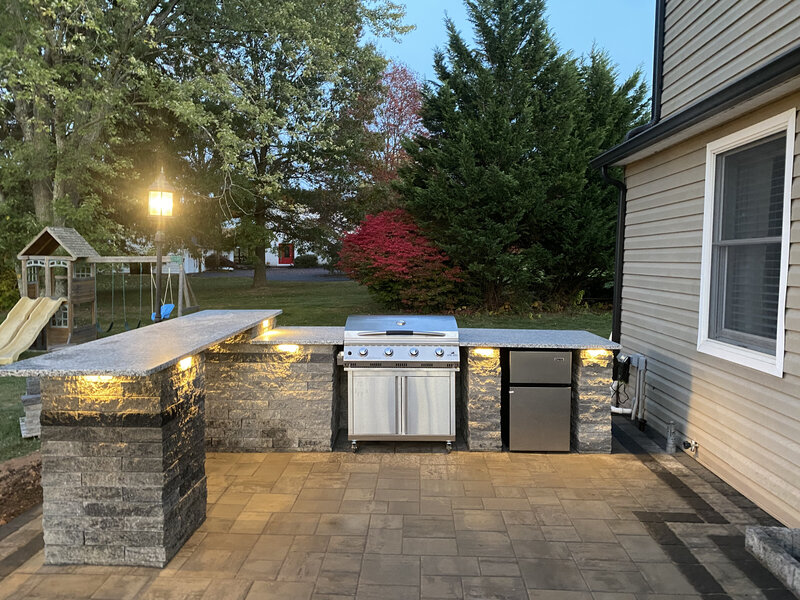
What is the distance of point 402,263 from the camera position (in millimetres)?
11211

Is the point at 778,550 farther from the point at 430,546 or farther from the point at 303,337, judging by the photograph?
the point at 303,337

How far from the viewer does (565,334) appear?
4762 millimetres

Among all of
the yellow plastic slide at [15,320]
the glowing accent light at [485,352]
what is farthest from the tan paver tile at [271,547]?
the yellow plastic slide at [15,320]

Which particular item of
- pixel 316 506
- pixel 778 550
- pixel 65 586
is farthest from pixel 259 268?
pixel 778 550

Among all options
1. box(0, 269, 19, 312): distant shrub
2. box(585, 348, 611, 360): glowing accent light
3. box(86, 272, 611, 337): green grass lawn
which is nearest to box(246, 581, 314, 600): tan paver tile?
box(585, 348, 611, 360): glowing accent light

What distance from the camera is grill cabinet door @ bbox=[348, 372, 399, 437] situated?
4305mm

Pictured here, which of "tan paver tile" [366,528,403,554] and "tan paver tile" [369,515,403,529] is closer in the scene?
"tan paver tile" [366,528,403,554]

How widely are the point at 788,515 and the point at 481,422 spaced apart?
2.03m

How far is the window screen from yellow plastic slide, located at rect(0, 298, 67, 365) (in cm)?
821

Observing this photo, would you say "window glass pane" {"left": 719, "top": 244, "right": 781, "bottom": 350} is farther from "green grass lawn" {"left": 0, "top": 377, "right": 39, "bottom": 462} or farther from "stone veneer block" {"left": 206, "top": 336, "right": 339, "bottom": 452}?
"green grass lawn" {"left": 0, "top": 377, "right": 39, "bottom": 462}

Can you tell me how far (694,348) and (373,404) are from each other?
2.53 m

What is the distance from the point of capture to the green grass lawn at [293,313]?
584 cm

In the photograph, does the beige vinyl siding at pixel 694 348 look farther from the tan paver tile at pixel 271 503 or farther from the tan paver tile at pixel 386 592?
the tan paver tile at pixel 271 503

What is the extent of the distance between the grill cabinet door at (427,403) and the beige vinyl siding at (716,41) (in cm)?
311
